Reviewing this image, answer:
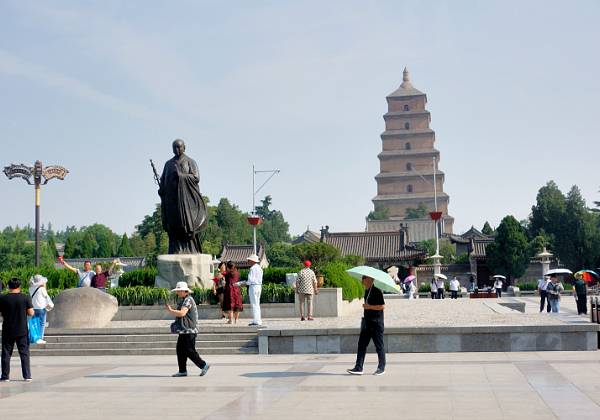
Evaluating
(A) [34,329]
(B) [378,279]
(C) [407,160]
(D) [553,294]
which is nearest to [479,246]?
(C) [407,160]

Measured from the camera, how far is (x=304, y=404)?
944 cm

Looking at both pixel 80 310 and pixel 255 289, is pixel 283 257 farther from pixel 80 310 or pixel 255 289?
pixel 255 289

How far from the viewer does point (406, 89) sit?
10950cm

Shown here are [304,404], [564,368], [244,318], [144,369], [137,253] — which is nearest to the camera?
[304,404]

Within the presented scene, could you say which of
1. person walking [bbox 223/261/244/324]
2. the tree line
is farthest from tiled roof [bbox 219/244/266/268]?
person walking [bbox 223/261/244/324]

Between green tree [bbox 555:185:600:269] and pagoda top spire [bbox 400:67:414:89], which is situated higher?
pagoda top spire [bbox 400:67:414:89]

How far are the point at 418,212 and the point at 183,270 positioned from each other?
8552 cm

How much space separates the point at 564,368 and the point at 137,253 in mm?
74915

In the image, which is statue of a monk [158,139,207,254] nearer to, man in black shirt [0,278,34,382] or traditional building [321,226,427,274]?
man in black shirt [0,278,34,382]

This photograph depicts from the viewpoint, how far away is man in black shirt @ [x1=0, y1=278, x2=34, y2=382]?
12180 millimetres

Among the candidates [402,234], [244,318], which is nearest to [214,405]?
[244,318]

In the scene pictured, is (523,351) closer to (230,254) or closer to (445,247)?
(230,254)

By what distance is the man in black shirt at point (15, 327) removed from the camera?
1218 cm

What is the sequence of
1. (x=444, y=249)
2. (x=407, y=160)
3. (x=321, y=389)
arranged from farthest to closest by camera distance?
1. (x=407, y=160)
2. (x=444, y=249)
3. (x=321, y=389)
